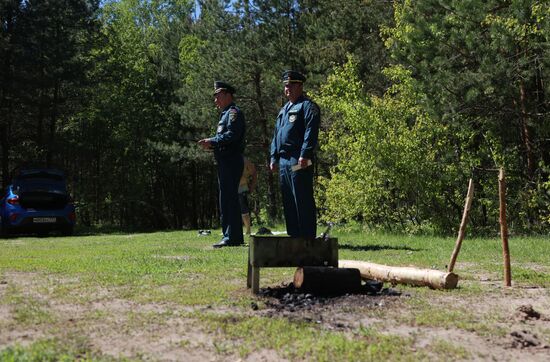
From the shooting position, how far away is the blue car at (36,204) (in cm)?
1653

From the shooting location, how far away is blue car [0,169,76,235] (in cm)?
1653

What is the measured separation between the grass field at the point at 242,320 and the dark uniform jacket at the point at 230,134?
2855mm

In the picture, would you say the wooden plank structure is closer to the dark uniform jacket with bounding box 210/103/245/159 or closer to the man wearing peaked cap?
the man wearing peaked cap

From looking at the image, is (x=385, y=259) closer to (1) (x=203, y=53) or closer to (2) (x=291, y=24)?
(2) (x=291, y=24)

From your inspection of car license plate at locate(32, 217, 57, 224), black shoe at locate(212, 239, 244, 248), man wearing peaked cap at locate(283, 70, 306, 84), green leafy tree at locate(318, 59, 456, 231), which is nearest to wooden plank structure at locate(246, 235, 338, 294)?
man wearing peaked cap at locate(283, 70, 306, 84)

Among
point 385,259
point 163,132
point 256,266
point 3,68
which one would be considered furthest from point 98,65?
point 256,266

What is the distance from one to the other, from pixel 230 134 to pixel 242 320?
531 centimetres

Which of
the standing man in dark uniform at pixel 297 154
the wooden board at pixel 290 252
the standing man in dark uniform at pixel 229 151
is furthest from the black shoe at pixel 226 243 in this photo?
the wooden board at pixel 290 252

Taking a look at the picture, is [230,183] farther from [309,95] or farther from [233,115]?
[309,95]

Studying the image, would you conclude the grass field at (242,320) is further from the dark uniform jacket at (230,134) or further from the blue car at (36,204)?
the blue car at (36,204)

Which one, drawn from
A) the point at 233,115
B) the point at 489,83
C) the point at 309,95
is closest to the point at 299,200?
the point at 233,115

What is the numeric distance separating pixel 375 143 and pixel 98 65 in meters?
20.7

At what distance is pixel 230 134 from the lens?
9.00 m

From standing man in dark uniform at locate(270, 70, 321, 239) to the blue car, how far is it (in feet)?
38.5
